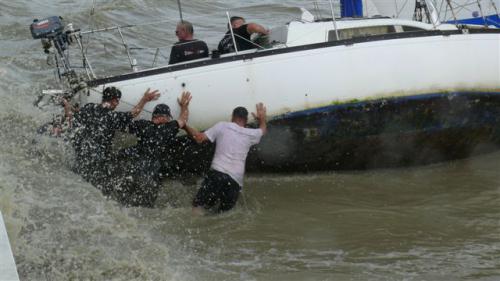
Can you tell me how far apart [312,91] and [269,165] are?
95 centimetres

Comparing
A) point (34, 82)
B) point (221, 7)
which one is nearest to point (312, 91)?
point (34, 82)

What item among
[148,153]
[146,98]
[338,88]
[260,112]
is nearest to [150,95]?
[146,98]

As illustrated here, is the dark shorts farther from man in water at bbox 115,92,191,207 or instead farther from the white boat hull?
the white boat hull

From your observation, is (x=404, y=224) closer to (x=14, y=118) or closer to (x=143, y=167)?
(x=143, y=167)

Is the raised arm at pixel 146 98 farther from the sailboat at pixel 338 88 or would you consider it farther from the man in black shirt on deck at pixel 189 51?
the man in black shirt on deck at pixel 189 51

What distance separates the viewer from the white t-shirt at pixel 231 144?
757 cm

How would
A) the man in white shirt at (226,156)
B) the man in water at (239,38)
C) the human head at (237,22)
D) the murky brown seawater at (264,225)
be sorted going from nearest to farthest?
the murky brown seawater at (264,225) → the man in white shirt at (226,156) → the man in water at (239,38) → the human head at (237,22)

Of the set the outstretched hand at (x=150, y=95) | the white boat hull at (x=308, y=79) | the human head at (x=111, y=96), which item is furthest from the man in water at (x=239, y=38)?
the human head at (x=111, y=96)

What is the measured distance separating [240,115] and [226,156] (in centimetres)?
40

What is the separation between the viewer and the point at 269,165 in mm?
8375

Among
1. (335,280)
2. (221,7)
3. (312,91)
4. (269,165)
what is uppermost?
(221,7)

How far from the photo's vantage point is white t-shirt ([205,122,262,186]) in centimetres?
757

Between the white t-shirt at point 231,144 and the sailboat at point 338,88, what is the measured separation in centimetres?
35

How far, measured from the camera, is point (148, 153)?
7742 millimetres
